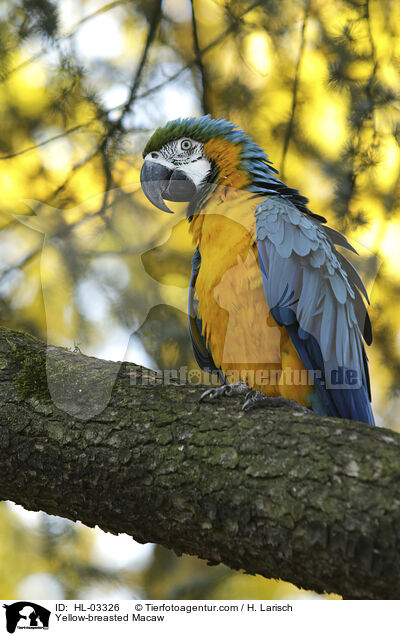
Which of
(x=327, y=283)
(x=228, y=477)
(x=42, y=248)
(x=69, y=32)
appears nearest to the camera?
(x=228, y=477)

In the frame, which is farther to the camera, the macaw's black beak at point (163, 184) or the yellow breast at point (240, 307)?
the macaw's black beak at point (163, 184)

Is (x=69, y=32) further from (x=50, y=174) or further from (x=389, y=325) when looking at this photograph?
(x=389, y=325)

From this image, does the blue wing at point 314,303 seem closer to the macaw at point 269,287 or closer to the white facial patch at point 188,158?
the macaw at point 269,287

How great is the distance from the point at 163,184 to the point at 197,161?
12cm

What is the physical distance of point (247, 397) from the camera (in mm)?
930

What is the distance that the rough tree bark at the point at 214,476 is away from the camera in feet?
2.08

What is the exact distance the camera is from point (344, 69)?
4.86 feet

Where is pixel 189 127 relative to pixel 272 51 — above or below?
below

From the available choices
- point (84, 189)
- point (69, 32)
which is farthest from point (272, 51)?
point (84, 189)

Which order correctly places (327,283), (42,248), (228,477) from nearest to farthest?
(228,477) → (327,283) → (42,248)
